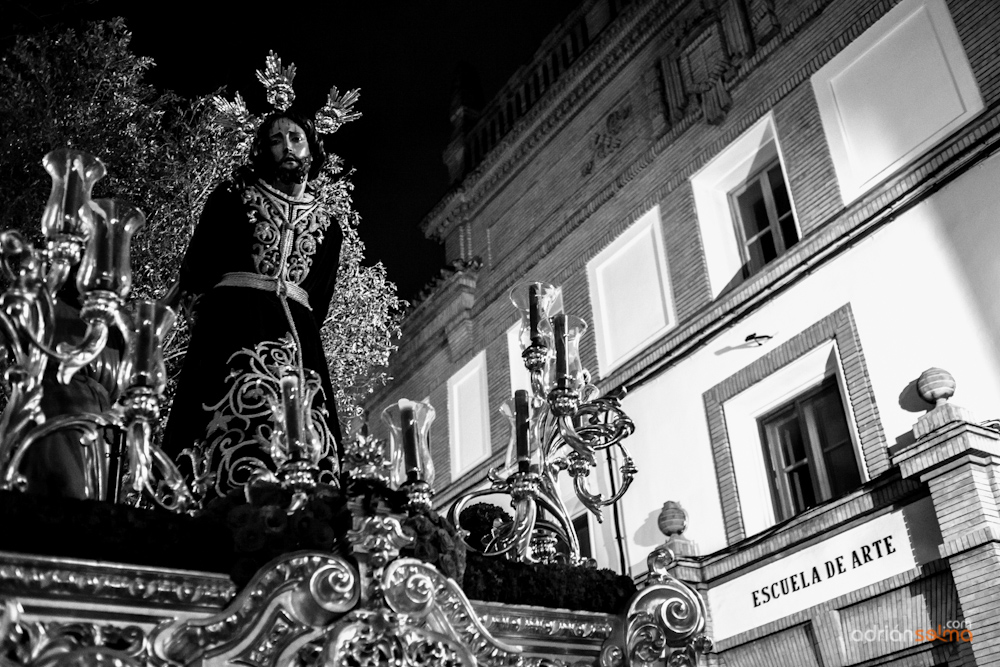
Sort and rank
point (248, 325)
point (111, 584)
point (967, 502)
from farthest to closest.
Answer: point (967, 502)
point (248, 325)
point (111, 584)

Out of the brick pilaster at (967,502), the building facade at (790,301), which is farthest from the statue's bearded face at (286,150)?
the brick pilaster at (967,502)

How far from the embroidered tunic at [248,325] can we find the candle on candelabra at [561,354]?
2.52 feet

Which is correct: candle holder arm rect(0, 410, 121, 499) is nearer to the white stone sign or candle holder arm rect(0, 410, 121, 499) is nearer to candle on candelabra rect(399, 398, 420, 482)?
candle on candelabra rect(399, 398, 420, 482)

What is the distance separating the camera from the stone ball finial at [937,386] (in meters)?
7.70

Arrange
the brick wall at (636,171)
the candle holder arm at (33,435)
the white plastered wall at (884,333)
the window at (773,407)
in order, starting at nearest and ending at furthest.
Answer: the candle holder arm at (33,435) < the white plastered wall at (884,333) < the window at (773,407) < the brick wall at (636,171)

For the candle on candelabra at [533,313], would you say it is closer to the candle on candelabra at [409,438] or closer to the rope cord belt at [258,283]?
the rope cord belt at [258,283]

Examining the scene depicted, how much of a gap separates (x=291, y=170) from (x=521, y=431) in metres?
1.24

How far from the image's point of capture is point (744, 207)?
11.2 metres

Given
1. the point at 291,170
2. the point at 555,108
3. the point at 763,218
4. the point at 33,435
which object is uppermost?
the point at 555,108

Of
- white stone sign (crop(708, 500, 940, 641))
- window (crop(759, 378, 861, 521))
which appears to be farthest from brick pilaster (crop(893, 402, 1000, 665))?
window (crop(759, 378, 861, 521))

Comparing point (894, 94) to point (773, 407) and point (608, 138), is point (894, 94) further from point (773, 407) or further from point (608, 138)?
point (608, 138)

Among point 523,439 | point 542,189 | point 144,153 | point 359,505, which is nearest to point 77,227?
point 359,505

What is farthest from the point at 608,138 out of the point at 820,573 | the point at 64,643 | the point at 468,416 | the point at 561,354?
the point at 64,643

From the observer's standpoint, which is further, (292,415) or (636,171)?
(636,171)
